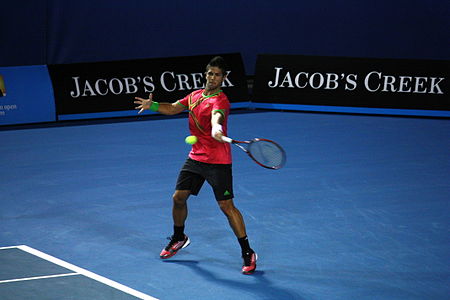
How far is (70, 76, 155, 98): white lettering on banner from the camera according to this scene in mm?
14648

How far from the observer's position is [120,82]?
14898 millimetres

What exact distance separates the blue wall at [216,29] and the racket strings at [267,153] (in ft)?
42.7

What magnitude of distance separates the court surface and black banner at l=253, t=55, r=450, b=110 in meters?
1.12

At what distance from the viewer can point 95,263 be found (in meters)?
7.42

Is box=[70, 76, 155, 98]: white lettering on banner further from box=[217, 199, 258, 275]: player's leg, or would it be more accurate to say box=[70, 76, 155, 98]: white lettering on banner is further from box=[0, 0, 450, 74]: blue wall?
box=[217, 199, 258, 275]: player's leg

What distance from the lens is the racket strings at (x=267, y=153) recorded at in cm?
677

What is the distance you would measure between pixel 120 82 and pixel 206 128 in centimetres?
805

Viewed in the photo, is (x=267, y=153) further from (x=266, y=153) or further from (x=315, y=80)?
(x=315, y=80)

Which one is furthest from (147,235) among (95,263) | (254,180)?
(254,180)

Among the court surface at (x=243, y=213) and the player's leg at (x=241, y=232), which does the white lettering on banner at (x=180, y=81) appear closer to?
the court surface at (x=243, y=213)

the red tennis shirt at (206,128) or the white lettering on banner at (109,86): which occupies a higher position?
the red tennis shirt at (206,128)

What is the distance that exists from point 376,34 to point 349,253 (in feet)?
44.9

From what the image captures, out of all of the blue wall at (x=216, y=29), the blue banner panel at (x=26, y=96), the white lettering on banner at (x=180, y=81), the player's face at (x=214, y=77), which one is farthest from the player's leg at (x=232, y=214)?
the blue wall at (x=216, y=29)

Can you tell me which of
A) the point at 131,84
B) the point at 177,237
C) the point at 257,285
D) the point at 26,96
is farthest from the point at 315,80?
the point at 257,285
